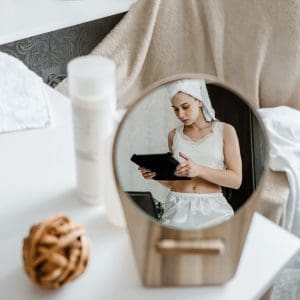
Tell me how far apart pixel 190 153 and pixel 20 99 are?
1.69 ft

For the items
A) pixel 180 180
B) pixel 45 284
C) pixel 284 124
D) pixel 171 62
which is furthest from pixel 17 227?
pixel 171 62

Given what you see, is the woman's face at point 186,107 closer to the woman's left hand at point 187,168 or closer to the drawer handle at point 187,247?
the woman's left hand at point 187,168

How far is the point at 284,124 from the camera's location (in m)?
1.47

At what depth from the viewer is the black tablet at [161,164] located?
776 mm

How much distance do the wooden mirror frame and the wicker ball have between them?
0.23ft

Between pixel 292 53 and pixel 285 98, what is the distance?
0.13 meters

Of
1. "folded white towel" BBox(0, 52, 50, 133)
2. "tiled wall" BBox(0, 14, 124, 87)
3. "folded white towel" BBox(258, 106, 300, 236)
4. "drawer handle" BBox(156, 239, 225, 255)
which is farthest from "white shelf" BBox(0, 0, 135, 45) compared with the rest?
"drawer handle" BBox(156, 239, 225, 255)

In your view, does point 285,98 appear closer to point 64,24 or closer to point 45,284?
point 64,24

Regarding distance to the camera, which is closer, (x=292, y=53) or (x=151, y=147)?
(x=151, y=147)

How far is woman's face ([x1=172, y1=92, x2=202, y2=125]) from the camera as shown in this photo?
766 millimetres

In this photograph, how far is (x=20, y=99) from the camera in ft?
3.79

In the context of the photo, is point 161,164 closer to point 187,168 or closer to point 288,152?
point 187,168

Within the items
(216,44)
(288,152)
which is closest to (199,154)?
(288,152)

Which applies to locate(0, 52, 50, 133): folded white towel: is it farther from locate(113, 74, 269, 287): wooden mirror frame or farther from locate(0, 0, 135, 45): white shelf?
locate(113, 74, 269, 287): wooden mirror frame
